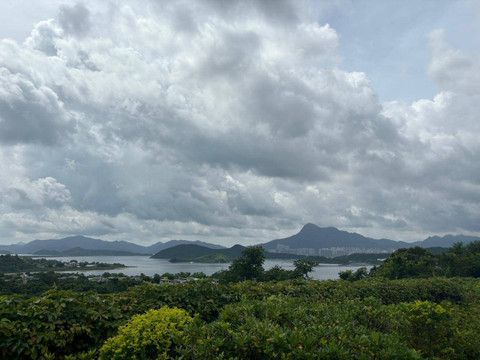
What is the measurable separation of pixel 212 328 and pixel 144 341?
101 centimetres

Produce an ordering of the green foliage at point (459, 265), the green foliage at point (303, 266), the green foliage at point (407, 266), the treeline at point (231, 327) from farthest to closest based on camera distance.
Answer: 1. the green foliage at point (303, 266)
2. the green foliage at point (459, 265)
3. the green foliage at point (407, 266)
4. the treeline at point (231, 327)

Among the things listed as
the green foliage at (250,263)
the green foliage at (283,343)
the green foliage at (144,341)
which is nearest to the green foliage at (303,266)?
the green foliage at (250,263)

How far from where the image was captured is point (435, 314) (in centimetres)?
620

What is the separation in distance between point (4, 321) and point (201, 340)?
326 cm

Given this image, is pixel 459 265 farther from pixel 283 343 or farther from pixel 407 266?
pixel 283 343

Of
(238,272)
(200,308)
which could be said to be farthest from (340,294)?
(238,272)

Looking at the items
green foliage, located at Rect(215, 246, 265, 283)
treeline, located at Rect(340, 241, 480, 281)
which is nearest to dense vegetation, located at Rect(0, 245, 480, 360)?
green foliage, located at Rect(215, 246, 265, 283)

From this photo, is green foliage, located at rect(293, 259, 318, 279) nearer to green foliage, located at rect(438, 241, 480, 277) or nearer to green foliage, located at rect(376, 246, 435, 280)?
green foliage, located at rect(376, 246, 435, 280)

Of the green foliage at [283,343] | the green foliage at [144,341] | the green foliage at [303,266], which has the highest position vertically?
the green foliage at [283,343]

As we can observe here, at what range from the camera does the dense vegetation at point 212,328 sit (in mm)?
3795

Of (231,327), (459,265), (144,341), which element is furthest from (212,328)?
(459,265)

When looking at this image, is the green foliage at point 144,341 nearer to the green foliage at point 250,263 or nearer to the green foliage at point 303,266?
the green foliage at point 250,263

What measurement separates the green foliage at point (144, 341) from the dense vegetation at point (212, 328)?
0.01 m

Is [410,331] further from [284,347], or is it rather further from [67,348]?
[67,348]
